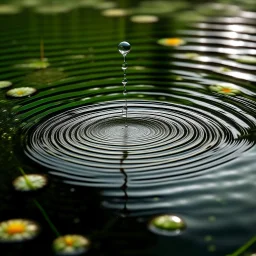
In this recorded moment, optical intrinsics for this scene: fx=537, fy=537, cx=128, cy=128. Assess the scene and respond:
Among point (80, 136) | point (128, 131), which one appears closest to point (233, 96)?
point (128, 131)

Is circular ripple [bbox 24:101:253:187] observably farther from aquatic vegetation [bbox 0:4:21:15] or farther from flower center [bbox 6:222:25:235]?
aquatic vegetation [bbox 0:4:21:15]

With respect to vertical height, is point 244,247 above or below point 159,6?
below

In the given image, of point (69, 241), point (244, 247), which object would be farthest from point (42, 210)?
point (244, 247)

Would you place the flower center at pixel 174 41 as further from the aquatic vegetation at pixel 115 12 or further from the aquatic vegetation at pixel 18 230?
the aquatic vegetation at pixel 18 230

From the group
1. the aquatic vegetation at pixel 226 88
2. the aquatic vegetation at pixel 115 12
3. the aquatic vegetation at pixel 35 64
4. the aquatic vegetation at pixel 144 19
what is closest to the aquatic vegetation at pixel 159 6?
the aquatic vegetation at pixel 115 12

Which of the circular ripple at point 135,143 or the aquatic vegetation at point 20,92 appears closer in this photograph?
the circular ripple at point 135,143

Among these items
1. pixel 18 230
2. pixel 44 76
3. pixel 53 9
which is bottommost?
pixel 18 230

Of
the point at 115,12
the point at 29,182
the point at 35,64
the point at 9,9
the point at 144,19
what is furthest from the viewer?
the point at 9,9

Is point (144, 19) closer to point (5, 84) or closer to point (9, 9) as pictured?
point (9, 9)
